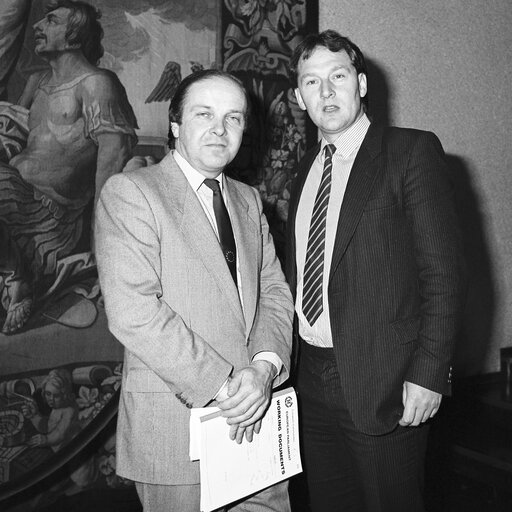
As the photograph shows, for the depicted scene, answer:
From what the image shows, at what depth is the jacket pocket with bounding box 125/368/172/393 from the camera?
1.38m

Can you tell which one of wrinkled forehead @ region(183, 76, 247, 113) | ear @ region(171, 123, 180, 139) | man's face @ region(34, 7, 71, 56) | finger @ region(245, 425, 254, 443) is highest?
man's face @ region(34, 7, 71, 56)

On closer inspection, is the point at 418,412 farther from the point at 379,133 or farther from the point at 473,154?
the point at 473,154

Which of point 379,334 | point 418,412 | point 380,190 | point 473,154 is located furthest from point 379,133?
point 473,154

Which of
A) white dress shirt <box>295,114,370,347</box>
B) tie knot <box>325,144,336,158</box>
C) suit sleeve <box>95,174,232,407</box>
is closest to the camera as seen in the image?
suit sleeve <box>95,174,232,407</box>

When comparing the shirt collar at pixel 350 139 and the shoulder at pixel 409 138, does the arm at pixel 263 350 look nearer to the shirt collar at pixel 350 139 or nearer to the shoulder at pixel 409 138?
the shirt collar at pixel 350 139

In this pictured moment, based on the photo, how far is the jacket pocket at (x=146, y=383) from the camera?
138cm

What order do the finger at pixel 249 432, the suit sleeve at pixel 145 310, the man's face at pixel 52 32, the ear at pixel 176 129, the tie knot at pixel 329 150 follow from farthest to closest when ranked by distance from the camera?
the man's face at pixel 52 32
the tie knot at pixel 329 150
the ear at pixel 176 129
the finger at pixel 249 432
the suit sleeve at pixel 145 310

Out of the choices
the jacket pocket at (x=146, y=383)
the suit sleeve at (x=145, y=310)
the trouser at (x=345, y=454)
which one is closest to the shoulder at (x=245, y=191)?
the suit sleeve at (x=145, y=310)

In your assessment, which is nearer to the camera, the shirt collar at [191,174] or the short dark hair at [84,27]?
the shirt collar at [191,174]

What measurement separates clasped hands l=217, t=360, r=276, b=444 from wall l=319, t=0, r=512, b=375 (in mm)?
1995

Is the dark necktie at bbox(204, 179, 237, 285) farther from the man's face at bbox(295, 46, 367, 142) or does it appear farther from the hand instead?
the hand

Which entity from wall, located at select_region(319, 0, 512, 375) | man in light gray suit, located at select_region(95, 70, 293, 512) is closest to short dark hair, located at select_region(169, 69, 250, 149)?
man in light gray suit, located at select_region(95, 70, 293, 512)

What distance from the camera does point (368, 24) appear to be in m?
2.93

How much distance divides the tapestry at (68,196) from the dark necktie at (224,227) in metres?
0.86
